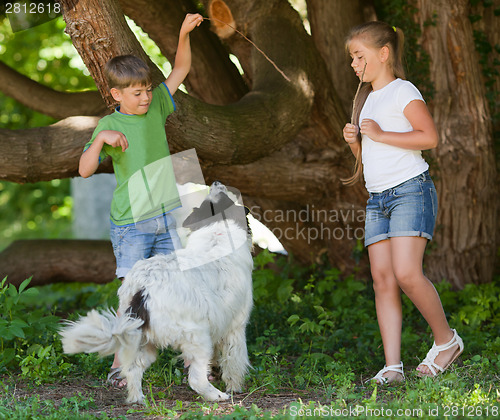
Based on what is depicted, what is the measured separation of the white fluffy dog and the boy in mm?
245

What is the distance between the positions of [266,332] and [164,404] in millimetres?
1287

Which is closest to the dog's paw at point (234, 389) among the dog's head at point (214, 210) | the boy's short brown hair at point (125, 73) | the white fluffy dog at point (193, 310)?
the white fluffy dog at point (193, 310)

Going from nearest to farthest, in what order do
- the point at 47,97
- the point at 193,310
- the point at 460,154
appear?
the point at 193,310 → the point at 460,154 → the point at 47,97

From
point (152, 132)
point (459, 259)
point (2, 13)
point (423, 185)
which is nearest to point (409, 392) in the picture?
point (423, 185)

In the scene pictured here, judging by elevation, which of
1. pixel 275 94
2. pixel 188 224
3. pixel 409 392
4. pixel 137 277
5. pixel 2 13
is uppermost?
pixel 2 13

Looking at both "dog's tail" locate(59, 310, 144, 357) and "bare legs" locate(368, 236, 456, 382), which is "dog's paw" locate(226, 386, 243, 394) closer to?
"dog's tail" locate(59, 310, 144, 357)

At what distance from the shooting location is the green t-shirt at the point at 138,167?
3621 mm

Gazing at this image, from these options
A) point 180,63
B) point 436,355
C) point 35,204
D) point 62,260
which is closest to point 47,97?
point 62,260

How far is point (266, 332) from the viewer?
4.47 meters

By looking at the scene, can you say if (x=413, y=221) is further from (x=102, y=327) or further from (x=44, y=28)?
(x=44, y=28)

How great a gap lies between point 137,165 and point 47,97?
2.84 meters

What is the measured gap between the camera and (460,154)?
5676 mm

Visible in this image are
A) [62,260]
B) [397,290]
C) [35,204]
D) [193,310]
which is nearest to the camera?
[193,310]

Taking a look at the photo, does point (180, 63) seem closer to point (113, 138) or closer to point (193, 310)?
point (113, 138)
